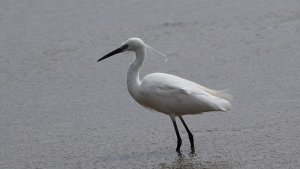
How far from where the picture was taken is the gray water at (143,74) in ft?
21.6

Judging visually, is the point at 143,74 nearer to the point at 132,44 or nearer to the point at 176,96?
the point at 132,44

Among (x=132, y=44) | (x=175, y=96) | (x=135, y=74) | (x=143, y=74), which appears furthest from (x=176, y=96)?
(x=143, y=74)

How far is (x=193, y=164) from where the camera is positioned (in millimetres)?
6281

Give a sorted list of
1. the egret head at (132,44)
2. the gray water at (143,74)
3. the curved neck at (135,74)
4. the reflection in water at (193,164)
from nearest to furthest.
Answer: the reflection in water at (193,164) < the gray water at (143,74) < the curved neck at (135,74) < the egret head at (132,44)

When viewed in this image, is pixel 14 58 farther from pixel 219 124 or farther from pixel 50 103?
pixel 219 124

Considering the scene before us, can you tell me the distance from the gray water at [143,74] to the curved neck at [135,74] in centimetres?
48

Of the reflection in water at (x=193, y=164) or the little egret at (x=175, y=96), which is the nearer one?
the reflection in water at (x=193, y=164)

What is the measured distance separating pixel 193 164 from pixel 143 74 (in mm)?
2879

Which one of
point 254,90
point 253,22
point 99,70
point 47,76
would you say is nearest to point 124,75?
point 99,70

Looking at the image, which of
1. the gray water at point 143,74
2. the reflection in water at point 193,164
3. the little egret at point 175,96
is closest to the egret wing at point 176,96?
the little egret at point 175,96

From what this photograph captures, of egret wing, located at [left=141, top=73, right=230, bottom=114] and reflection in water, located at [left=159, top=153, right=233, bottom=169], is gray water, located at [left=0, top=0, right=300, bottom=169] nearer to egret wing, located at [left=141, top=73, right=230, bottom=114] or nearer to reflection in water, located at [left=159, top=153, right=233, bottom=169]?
reflection in water, located at [left=159, top=153, right=233, bottom=169]

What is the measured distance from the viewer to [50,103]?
8281mm

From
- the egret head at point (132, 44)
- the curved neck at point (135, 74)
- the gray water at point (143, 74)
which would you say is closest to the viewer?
the gray water at point (143, 74)

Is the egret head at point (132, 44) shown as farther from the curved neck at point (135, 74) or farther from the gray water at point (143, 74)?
the gray water at point (143, 74)
